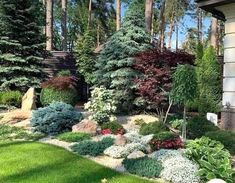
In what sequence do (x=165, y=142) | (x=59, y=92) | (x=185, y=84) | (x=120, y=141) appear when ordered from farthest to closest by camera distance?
(x=59, y=92) → (x=185, y=84) → (x=120, y=141) → (x=165, y=142)

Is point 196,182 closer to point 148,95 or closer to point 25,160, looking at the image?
point 25,160

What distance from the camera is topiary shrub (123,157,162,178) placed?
6.16 metres

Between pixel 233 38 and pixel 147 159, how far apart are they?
4310mm

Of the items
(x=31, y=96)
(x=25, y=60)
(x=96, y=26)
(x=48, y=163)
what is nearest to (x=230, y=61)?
(x=48, y=163)

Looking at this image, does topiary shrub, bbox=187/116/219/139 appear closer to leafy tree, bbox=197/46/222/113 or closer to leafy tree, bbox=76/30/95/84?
leafy tree, bbox=197/46/222/113

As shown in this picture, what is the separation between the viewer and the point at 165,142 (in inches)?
296

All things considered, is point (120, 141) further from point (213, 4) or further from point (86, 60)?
point (86, 60)

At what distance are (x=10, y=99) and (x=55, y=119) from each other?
463 cm

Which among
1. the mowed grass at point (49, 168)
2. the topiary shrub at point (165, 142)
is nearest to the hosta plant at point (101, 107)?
the mowed grass at point (49, 168)

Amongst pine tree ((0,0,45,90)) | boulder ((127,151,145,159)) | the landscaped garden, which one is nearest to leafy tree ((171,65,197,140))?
the landscaped garden

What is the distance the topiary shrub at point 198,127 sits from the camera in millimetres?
8680

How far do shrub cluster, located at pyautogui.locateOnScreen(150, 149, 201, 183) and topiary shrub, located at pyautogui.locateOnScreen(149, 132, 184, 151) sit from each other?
70 centimetres

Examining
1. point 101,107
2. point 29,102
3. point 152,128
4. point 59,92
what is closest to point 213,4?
point 152,128

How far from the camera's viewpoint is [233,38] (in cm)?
937
